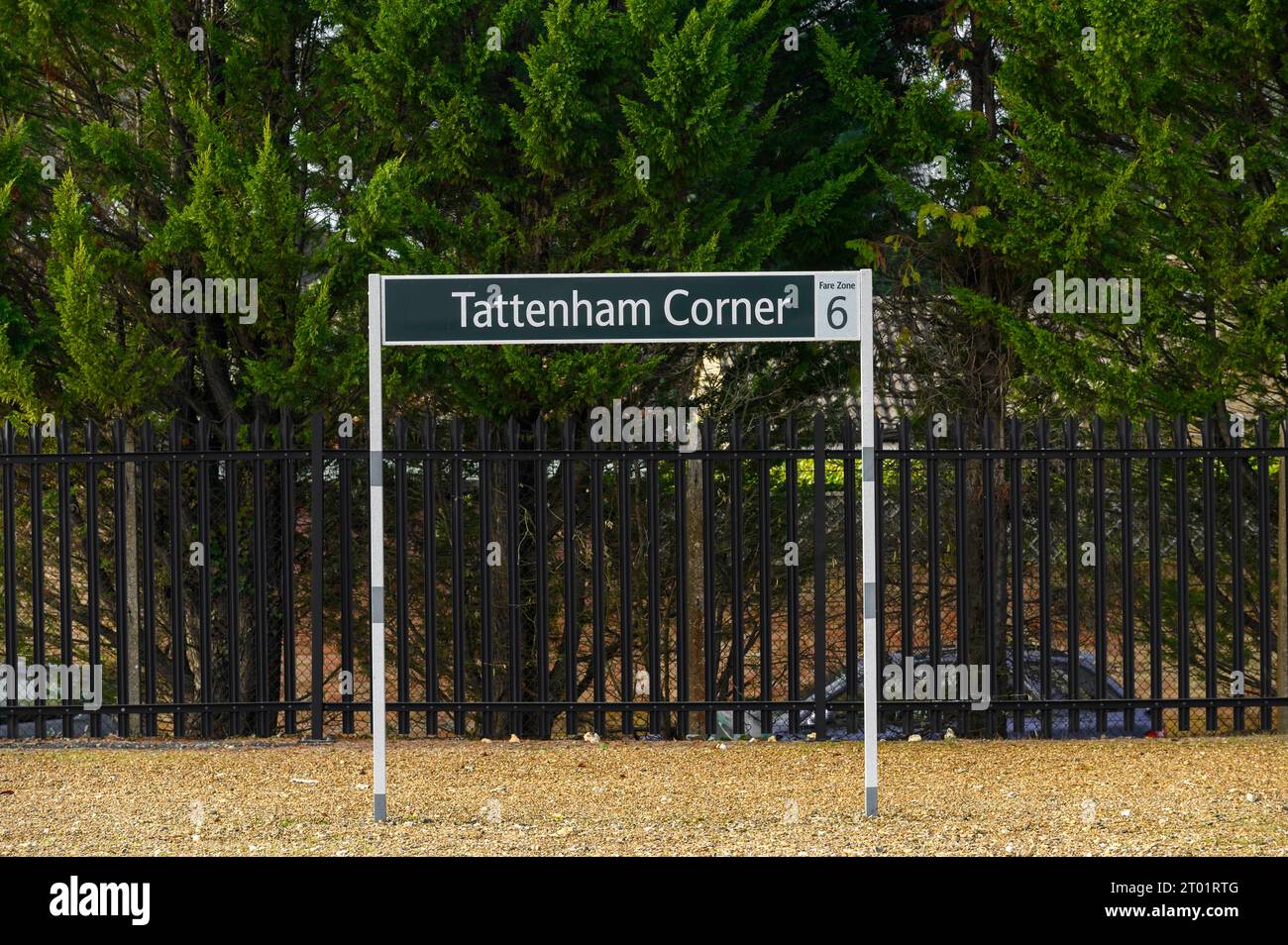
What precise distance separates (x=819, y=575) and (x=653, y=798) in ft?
6.83

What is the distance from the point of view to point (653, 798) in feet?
23.8

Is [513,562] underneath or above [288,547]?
underneath

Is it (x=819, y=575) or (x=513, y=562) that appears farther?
(x=513, y=562)

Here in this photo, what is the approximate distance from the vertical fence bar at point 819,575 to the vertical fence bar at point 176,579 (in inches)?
155

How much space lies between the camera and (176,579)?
29.1 ft

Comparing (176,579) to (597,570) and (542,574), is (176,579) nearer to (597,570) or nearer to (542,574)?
(542,574)

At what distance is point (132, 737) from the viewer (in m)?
9.15

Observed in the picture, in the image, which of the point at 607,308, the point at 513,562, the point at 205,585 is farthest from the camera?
the point at 513,562

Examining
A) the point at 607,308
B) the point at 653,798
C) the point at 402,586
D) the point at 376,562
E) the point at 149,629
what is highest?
the point at 607,308

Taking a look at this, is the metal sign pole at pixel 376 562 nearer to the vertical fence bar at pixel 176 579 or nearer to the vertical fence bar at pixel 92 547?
the vertical fence bar at pixel 176 579

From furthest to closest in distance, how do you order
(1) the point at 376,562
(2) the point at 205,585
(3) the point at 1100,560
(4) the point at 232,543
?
1. (2) the point at 205,585
2. (4) the point at 232,543
3. (3) the point at 1100,560
4. (1) the point at 376,562

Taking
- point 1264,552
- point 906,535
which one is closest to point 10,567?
point 906,535

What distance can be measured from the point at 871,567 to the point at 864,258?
4.64 m

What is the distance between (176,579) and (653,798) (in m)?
3.53
